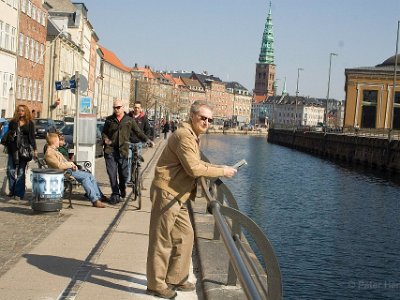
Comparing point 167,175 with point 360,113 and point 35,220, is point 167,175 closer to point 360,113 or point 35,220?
point 35,220

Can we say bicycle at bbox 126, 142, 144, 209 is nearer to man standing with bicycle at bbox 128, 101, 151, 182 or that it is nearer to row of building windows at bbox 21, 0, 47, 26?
man standing with bicycle at bbox 128, 101, 151, 182

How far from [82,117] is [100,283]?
903 centimetres

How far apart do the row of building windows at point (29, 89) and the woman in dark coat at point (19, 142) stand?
44253mm

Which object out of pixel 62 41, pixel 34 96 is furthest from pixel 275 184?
pixel 62 41

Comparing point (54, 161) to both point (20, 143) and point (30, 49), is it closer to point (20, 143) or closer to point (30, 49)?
point (20, 143)

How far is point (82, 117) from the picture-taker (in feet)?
50.3

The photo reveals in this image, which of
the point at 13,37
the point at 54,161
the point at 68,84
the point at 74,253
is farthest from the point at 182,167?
the point at 13,37

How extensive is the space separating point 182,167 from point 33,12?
5635 cm

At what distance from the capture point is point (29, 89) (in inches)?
2323

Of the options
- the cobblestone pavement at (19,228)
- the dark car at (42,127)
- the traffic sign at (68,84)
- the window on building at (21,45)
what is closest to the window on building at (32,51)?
the window on building at (21,45)

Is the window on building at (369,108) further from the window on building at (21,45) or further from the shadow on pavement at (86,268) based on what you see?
the shadow on pavement at (86,268)

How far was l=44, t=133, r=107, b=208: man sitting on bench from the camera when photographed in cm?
1164

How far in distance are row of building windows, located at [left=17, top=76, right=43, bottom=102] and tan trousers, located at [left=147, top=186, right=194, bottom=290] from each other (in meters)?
51.3

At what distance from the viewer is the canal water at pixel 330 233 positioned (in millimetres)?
12219
